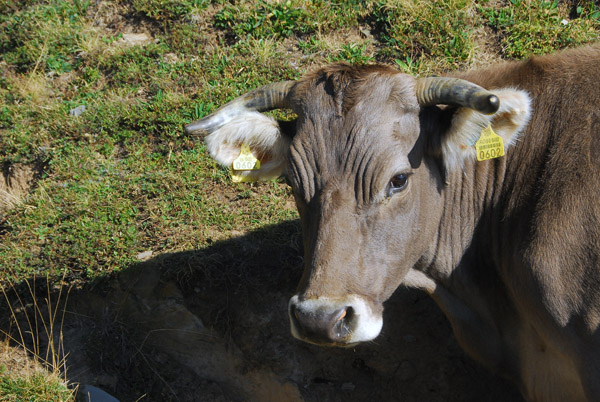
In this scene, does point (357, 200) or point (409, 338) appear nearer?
point (357, 200)

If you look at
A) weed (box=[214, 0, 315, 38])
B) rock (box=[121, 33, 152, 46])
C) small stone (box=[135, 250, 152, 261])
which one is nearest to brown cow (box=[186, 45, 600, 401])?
small stone (box=[135, 250, 152, 261])

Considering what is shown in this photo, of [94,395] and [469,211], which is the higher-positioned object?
[469,211]

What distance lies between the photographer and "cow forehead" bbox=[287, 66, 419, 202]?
407cm

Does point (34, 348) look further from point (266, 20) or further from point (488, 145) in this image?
point (266, 20)

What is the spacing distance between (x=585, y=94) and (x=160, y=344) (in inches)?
189

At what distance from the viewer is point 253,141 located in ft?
16.0

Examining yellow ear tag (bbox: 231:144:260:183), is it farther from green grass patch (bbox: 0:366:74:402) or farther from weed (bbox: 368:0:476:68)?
weed (bbox: 368:0:476:68)

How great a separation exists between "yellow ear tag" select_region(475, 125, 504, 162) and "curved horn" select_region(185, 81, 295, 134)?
1.49m

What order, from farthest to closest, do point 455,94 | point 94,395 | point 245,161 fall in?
point 94,395 → point 245,161 → point 455,94

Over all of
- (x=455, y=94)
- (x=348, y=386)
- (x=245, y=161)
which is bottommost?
(x=348, y=386)

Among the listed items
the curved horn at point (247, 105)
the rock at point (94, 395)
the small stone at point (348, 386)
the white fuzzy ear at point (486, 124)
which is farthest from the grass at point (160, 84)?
the white fuzzy ear at point (486, 124)

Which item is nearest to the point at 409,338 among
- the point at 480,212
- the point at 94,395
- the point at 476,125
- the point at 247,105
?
the point at 480,212

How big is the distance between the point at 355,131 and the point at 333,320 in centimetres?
131

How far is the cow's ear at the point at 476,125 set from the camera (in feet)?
13.0
